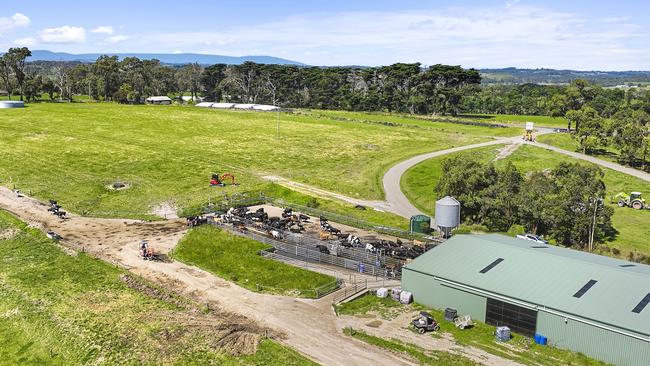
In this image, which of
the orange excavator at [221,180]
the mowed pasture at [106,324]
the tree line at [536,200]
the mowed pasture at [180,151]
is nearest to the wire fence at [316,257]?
the mowed pasture at [106,324]

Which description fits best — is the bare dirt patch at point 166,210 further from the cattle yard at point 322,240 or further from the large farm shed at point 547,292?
the large farm shed at point 547,292

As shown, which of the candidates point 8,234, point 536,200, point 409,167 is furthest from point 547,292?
point 409,167

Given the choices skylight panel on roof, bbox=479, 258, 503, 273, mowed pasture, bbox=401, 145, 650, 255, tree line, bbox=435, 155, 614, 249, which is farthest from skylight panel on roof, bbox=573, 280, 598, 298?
mowed pasture, bbox=401, 145, 650, 255

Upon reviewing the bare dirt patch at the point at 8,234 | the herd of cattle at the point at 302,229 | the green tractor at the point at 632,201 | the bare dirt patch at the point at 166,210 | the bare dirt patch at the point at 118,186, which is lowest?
the bare dirt patch at the point at 8,234

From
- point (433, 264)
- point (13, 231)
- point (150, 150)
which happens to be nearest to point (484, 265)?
point (433, 264)

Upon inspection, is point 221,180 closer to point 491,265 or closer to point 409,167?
point 409,167

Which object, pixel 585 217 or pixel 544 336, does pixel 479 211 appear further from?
pixel 544 336
